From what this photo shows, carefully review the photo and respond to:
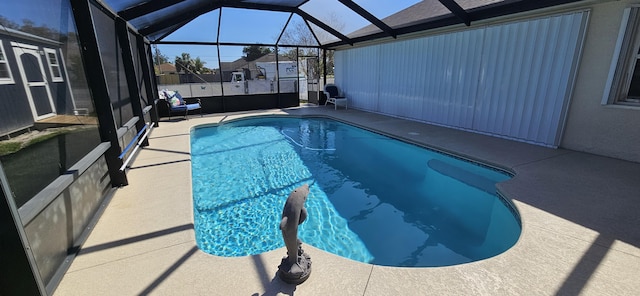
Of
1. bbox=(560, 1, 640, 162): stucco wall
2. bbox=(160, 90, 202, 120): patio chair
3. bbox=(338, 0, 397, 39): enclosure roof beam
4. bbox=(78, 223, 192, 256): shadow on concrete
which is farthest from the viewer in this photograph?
bbox=(160, 90, 202, 120): patio chair

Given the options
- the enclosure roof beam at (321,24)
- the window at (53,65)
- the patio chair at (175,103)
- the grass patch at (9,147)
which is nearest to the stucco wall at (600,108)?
the enclosure roof beam at (321,24)

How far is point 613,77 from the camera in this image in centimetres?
409

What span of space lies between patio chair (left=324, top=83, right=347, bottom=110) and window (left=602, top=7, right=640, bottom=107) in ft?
24.2

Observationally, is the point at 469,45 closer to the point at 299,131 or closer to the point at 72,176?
the point at 299,131

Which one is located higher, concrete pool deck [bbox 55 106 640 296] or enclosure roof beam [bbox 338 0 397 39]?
enclosure roof beam [bbox 338 0 397 39]

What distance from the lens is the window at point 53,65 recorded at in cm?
225

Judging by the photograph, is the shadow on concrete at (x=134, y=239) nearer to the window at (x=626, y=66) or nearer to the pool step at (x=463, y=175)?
the pool step at (x=463, y=175)

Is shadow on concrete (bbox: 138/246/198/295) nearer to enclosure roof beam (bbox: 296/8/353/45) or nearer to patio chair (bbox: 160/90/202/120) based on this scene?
patio chair (bbox: 160/90/202/120)

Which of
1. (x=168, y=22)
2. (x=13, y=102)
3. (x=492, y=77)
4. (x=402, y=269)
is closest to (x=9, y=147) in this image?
(x=13, y=102)

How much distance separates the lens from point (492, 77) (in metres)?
5.76

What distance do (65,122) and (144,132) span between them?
135 inches

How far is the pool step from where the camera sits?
154 inches

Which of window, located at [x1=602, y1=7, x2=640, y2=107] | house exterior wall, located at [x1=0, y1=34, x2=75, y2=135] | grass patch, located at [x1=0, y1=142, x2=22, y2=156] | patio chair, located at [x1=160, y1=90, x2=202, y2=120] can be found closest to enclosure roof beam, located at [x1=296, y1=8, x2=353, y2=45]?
patio chair, located at [x1=160, y1=90, x2=202, y2=120]

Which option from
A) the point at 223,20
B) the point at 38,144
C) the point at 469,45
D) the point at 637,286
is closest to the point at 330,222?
the point at 637,286
